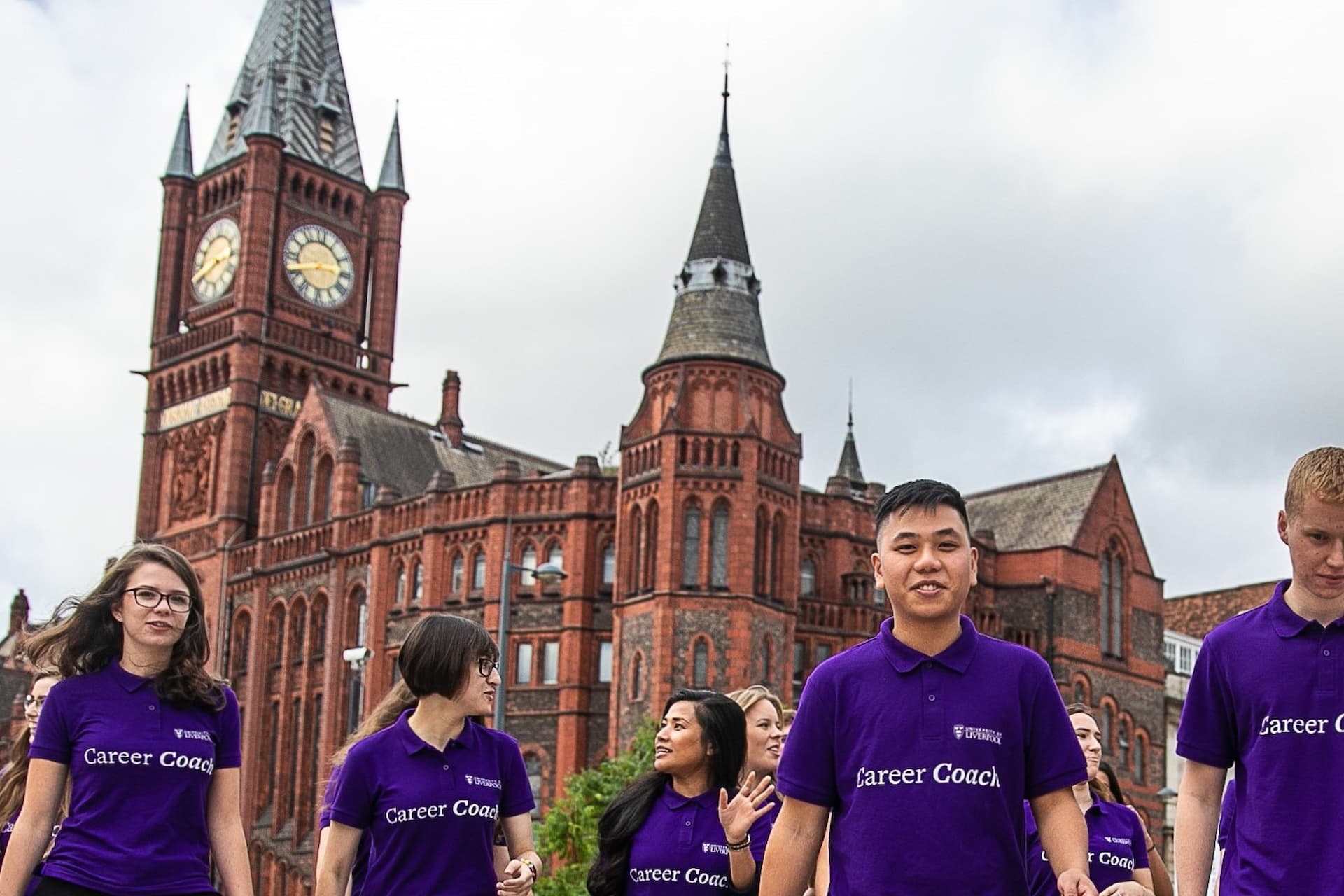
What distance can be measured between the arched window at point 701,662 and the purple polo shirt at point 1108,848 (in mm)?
38002

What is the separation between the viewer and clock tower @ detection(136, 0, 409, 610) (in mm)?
65688

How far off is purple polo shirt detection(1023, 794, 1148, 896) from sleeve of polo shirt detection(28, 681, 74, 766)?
3.90m

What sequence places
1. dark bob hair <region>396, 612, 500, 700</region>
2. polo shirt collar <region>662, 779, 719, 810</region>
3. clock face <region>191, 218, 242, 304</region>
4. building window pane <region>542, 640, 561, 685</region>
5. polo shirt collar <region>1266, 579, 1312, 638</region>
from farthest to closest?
1. clock face <region>191, 218, 242, 304</region>
2. building window pane <region>542, 640, 561, 685</region>
3. polo shirt collar <region>662, 779, 719, 810</region>
4. dark bob hair <region>396, 612, 500, 700</region>
5. polo shirt collar <region>1266, 579, 1312, 638</region>

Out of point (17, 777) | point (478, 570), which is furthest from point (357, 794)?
point (478, 570)

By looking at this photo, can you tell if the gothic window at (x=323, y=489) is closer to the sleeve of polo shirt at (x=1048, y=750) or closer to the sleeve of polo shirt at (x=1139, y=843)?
the sleeve of polo shirt at (x=1139, y=843)

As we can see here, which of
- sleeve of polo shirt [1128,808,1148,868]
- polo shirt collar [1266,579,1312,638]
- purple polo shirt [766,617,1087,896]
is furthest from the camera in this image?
sleeve of polo shirt [1128,808,1148,868]

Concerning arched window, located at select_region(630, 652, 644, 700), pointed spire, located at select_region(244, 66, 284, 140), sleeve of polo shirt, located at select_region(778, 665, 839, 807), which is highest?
pointed spire, located at select_region(244, 66, 284, 140)

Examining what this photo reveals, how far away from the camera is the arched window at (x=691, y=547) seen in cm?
4678

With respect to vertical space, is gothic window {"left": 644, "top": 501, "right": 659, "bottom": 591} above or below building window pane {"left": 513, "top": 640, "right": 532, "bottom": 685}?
above

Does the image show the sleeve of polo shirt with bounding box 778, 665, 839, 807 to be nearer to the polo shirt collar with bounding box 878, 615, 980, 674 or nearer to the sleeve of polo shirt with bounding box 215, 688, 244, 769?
the polo shirt collar with bounding box 878, 615, 980, 674

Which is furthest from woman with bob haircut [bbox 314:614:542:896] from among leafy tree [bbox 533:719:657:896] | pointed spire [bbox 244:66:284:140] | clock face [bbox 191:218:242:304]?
pointed spire [bbox 244:66:284:140]

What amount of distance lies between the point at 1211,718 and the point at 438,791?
9.89 feet

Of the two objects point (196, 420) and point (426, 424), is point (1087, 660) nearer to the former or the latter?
point (426, 424)

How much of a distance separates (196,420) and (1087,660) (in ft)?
110
